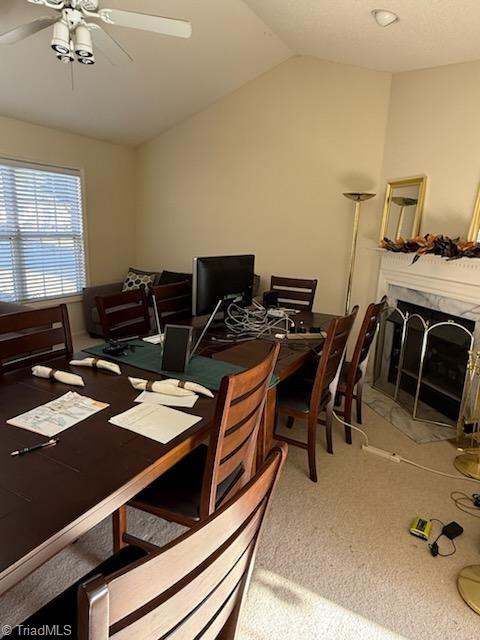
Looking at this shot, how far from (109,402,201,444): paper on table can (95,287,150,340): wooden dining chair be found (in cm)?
95

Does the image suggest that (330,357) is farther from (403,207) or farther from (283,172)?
(283,172)

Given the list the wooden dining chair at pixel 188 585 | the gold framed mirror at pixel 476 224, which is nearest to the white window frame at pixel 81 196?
the wooden dining chair at pixel 188 585

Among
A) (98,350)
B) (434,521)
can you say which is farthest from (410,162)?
(98,350)

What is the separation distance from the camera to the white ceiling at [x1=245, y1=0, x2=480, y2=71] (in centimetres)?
227

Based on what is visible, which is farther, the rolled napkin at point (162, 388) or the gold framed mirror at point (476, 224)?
the gold framed mirror at point (476, 224)

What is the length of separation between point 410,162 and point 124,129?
3.15 meters

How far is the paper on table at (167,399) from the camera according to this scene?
1.36 m

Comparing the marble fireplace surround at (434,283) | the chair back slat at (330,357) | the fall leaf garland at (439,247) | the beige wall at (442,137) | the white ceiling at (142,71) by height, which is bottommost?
the chair back slat at (330,357)

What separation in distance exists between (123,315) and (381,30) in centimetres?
258

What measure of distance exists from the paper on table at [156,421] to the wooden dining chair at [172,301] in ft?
4.43

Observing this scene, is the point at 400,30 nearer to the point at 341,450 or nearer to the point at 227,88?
the point at 227,88

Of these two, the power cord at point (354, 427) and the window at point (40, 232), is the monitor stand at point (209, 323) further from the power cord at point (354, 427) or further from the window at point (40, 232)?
the window at point (40, 232)

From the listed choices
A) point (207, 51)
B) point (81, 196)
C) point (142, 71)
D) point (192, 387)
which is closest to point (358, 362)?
point (192, 387)

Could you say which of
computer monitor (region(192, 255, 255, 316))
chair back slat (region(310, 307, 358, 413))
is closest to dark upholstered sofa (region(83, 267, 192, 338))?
computer monitor (region(192, 255, 255, 316))
